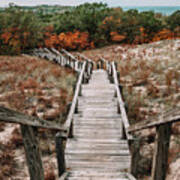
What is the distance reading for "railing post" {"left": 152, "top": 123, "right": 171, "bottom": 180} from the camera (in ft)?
7.63

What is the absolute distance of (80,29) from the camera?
35312 mm

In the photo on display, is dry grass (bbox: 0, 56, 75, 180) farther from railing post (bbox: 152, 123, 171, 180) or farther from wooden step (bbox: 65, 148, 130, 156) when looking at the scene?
railing post (bbox: 152, 123, 171, 180)

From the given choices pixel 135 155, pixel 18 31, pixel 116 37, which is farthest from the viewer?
pixel 116 37

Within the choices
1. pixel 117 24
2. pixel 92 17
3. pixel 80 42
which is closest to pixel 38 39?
pixel 80 42

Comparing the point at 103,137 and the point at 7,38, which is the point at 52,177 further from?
the point at 7,38

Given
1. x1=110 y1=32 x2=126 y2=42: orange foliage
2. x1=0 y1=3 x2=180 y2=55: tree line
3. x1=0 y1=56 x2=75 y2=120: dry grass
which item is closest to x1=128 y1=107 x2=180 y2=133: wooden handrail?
x1=0 y1=56 x2=75 y2=120: dry grass

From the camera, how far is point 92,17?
3628cm

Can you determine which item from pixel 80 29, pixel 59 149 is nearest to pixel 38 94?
pixel 59 149

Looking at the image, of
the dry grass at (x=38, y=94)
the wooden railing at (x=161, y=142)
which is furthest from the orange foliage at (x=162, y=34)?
the wooden railing at (x=161, y=142)

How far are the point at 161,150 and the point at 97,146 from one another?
9.59ft

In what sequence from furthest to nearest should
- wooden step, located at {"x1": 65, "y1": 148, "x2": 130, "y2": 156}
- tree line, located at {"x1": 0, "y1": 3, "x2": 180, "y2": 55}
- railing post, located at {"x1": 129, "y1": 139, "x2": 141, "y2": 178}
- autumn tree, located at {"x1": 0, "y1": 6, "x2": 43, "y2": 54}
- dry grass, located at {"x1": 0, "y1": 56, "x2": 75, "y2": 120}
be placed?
tree line, located at {"x1": 0, "y1": 3, "x2": 180, "y2": 55} → autumn tree, located at {"x1": 0, "y1": 6, "x2": 43, "y2": 54} → dry grass, located at {"x1": 0, "y1": 56, "x2": 75, "y2": 120} → wooden step, located at {"x1": 65, "y1": 148, "x2": 130, "y2": 156} → railing post, located at {"x1": 129, "y1": 139, "x2": 141, "y2": 178}

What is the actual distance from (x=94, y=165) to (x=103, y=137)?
3.69ft

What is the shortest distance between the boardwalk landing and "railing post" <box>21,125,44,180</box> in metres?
1.60

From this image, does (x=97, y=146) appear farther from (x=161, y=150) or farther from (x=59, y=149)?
(x=161, y=150)
